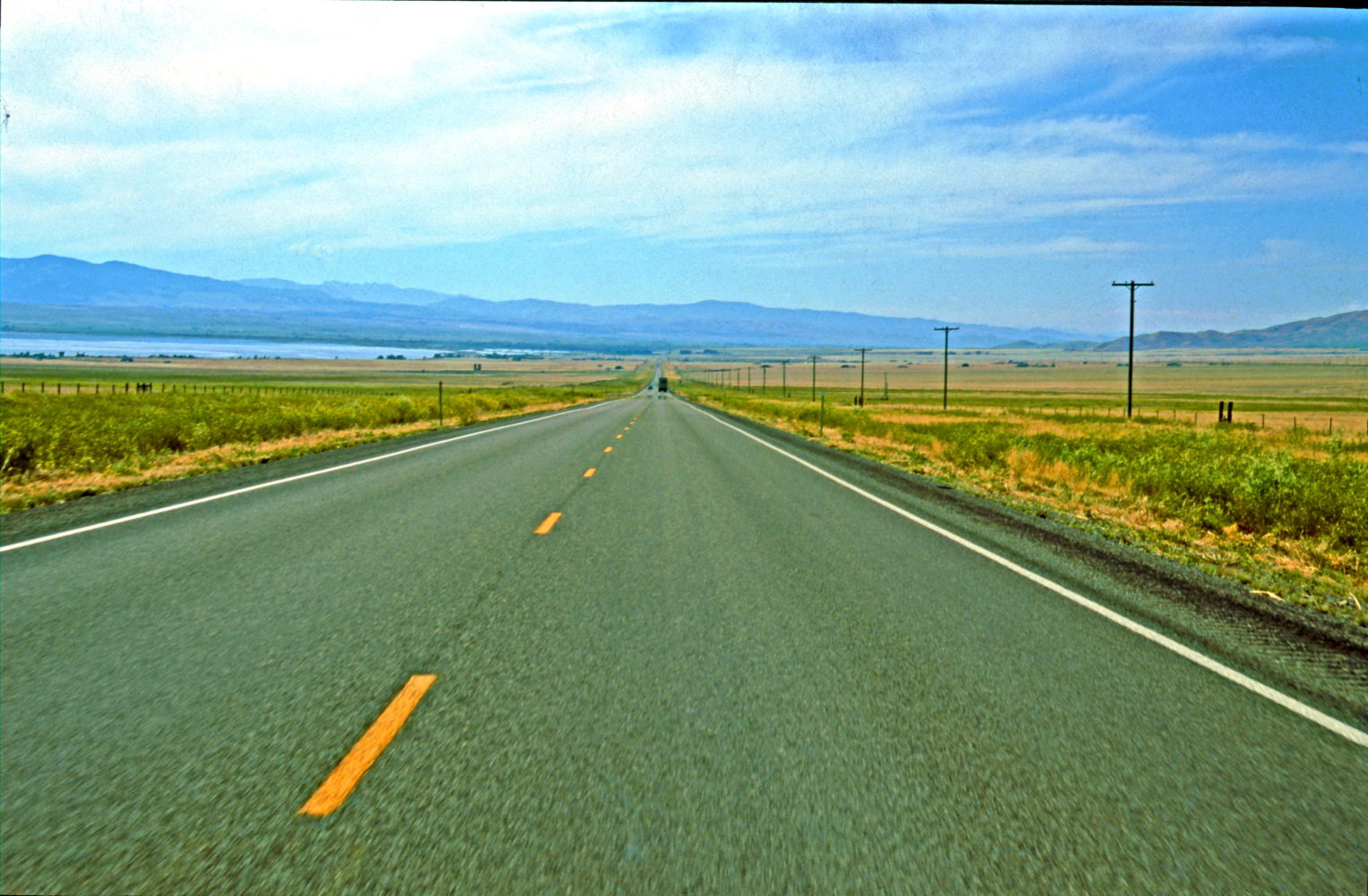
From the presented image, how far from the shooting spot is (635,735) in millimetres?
4348

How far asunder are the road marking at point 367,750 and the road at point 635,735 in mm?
50

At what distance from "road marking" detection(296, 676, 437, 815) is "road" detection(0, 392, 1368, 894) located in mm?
50

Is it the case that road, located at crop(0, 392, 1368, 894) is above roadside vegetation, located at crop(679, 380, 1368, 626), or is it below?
above

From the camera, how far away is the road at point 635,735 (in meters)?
3.17

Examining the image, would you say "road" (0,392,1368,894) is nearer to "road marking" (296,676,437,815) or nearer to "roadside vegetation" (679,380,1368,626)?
"road marking" (296,676,437,815)

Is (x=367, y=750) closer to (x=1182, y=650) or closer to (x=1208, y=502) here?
(x=1182, y=650)

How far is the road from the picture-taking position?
10.4 feet

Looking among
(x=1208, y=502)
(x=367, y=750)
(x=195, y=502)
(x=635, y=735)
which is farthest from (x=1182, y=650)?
(x=195, y=502)

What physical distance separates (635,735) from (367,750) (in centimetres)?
118

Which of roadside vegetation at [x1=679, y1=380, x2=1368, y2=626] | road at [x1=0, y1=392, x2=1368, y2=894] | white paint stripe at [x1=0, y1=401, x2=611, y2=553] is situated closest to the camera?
road at [x1=0, y1=392, x2=1368, y2=894]

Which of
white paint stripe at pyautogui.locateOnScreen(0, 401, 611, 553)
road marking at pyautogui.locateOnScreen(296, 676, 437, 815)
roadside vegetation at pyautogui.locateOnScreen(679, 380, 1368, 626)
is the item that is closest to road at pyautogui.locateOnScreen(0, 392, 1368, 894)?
road marking at pyautogui.locateOnScreen(296, 676, 437, 815)

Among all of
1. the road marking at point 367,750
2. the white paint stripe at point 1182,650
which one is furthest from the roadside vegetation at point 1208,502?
the road marking at point 367,750

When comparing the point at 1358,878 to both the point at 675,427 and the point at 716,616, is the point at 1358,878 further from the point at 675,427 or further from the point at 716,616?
the point at 675,427

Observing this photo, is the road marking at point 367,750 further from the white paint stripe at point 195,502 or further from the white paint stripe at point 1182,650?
the white paint stripe at point 195,502
